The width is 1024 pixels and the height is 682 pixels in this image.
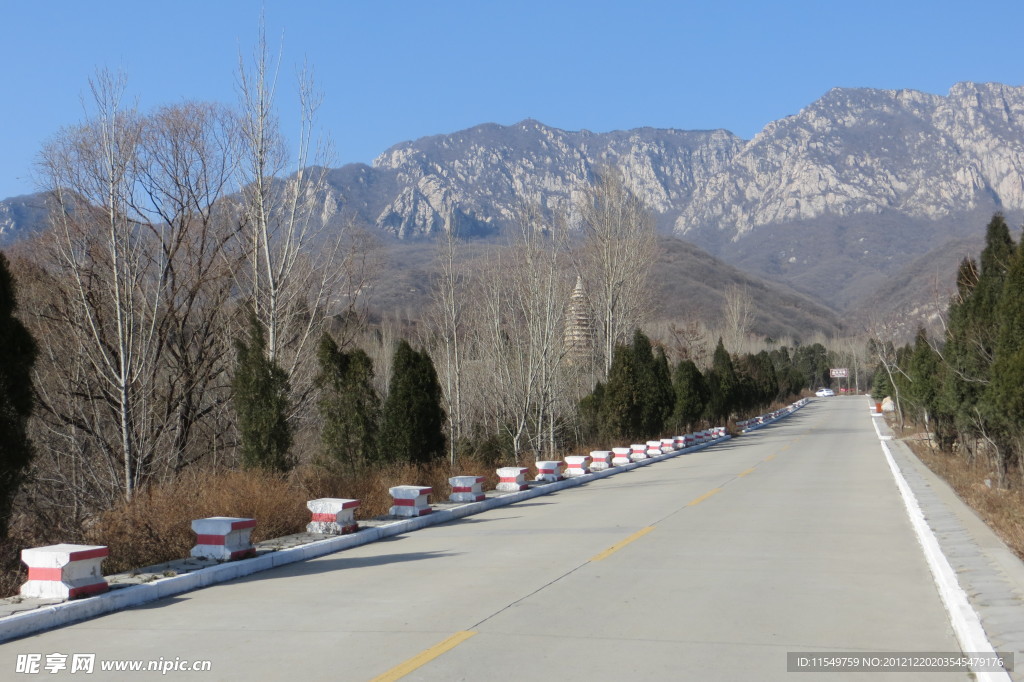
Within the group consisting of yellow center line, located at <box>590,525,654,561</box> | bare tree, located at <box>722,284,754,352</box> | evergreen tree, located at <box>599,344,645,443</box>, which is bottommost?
yellow center line, located at <box>590,525,654,561</box>

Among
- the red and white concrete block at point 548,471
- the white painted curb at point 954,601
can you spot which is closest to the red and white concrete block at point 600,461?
the red and white concrete block at point 548,471

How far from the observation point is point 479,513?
18344 millimetres

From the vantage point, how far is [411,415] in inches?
856

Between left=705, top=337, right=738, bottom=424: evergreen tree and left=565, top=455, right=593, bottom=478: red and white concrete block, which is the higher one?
left=705, top=337, right=738, bottom=424: evergreen tree

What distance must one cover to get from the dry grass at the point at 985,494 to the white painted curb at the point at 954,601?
3.21ft

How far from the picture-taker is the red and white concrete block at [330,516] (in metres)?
13.7

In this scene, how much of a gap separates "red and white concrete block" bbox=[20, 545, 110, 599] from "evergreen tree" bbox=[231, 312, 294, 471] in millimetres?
7431

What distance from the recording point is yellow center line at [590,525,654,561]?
11.7m

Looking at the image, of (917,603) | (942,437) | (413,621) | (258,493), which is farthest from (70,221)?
(942,437)

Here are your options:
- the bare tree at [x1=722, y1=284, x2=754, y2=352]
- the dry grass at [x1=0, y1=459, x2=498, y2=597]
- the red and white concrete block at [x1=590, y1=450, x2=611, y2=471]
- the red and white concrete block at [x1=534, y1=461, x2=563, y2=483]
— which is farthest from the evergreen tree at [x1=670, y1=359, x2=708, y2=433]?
the bare tree at [x1=722, y1=284, x2=754, y2=352]

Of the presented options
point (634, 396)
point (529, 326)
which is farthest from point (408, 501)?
point (634, 396)

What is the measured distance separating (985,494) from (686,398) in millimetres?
29887

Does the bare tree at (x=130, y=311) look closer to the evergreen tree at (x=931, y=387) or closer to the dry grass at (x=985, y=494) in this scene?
the dry grass at (x=985, y=494)

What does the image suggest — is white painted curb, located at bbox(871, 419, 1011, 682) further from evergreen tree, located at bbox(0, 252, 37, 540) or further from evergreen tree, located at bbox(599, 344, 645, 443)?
evergreen tree, located at bbox(599, 344, 645, 443)
